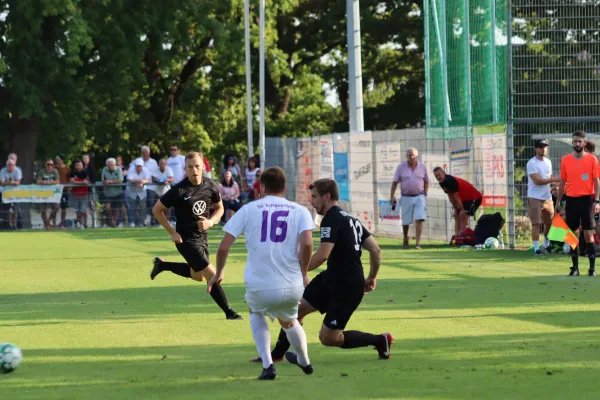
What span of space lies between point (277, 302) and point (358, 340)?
123cm

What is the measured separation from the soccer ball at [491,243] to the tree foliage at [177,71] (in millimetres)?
19100

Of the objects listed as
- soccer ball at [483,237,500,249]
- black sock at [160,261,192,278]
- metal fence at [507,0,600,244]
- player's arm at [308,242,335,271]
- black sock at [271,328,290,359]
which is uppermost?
metal fence at [507,0,600,244]

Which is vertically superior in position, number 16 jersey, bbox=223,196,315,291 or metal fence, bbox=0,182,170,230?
number 16 jersey, bbox=223,196,315,291

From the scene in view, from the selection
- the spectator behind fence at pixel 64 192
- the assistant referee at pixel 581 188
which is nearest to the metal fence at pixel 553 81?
the assistant referee at pixel 581 188

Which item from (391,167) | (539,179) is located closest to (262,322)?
(539,179)

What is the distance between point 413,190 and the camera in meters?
23.5

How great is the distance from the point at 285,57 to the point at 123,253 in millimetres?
30565

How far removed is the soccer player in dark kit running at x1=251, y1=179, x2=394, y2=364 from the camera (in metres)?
8.75

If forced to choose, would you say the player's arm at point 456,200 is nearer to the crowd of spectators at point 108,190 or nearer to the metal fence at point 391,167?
the metal fence at point 391,167

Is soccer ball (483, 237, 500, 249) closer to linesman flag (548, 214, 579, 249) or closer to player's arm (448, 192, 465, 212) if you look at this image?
player's arm (448, 192, 465, 212)

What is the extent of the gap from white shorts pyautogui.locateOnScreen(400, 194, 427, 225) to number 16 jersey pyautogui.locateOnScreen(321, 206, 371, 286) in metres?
14.6

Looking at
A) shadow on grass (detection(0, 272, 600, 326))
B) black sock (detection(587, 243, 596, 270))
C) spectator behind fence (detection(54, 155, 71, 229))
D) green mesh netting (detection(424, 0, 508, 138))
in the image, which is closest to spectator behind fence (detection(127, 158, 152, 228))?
spectator behind fence (detection(54, 155, 71, 229))

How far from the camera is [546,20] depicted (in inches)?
909

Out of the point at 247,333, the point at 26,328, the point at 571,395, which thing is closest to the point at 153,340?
the point at 247,333
